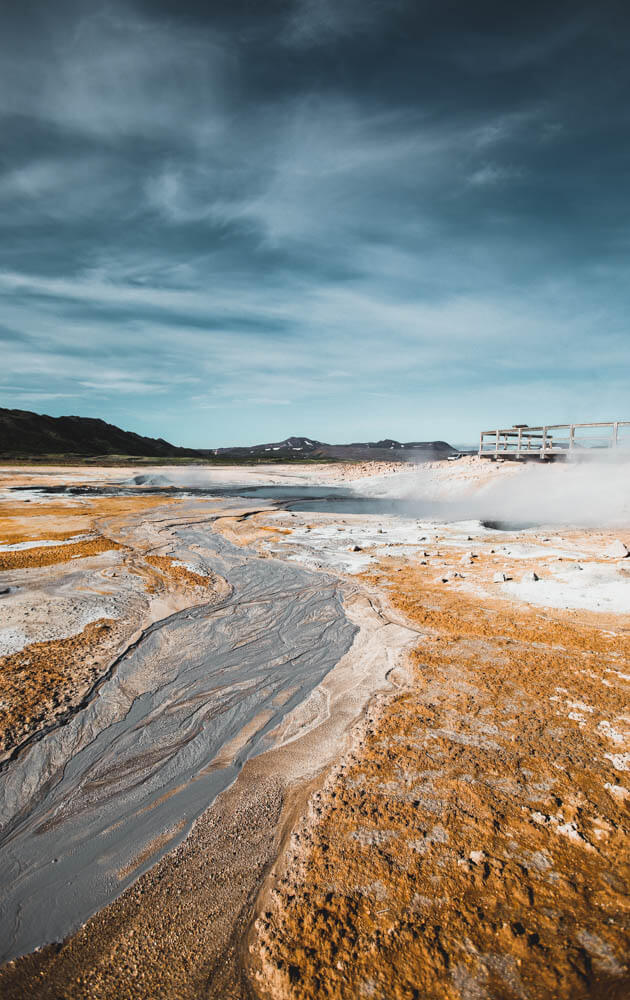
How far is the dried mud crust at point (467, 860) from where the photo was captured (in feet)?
6.23

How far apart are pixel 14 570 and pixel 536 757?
8698mm

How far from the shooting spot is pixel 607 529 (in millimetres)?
12516

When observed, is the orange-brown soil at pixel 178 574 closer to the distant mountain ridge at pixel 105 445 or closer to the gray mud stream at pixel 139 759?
the gray mud stream at pixel 139 759

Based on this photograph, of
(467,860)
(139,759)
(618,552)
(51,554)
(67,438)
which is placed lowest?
(139,759)

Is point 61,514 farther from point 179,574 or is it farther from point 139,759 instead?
point 139,759

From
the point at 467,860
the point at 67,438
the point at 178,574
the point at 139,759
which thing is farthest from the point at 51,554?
the point at 67,438

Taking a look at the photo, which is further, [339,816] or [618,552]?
[618,552]

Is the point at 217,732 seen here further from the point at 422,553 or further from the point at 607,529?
the point at 607,529

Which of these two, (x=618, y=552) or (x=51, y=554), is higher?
(x=618, y=552)

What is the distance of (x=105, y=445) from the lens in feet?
379

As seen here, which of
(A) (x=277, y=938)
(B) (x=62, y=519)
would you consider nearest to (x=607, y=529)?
(A) (x=277, y=938)

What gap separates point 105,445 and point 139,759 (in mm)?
124437

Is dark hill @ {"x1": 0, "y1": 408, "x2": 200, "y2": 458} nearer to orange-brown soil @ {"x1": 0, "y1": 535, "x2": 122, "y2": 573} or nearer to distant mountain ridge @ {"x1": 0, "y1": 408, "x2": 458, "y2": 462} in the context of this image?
distant mountain ridge @ {"x1": 0, "y1": 408, "x2": 458, "y2": 462}

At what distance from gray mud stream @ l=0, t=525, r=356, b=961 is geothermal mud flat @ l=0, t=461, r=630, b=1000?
0.02 metres
